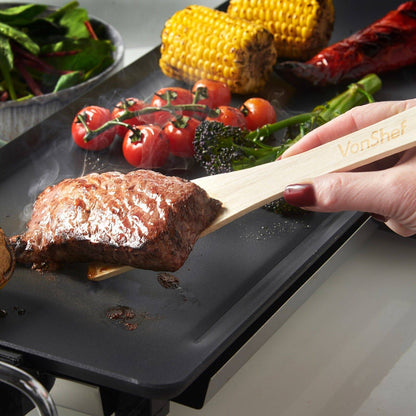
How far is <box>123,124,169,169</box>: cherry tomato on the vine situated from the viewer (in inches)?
107

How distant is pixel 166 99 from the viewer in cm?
301

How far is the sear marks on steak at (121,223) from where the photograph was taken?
2006mm

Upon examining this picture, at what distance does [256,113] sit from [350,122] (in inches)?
29.4

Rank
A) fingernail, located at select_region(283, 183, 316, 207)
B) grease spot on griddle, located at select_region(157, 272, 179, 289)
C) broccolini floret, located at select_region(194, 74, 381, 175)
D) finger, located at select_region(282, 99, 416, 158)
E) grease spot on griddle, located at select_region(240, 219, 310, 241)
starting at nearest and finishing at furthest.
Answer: fingernail, located at select_region(283, 183, 316, 207)
grease spot on griddle, located at select_region(157, 272, 179, 289)
finger, located at select_region(282, 99, 416, 158)
grease spot on griddle, located at select_region(240, 219, 310, 241)
broccolini floret, located at select_region(194, 74, 381, 175)

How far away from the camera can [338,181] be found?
6.25 ft

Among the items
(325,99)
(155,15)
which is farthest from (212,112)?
(155,15)

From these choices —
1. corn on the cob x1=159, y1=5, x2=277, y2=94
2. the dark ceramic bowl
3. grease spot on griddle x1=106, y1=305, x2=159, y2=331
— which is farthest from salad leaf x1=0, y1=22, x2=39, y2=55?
grease spot on griddle x1=106, y1=305, x2=159, y2=331

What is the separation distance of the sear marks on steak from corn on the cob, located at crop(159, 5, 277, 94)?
1164 mm

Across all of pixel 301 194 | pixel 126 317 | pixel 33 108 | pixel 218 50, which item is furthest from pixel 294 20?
pixel 126 317

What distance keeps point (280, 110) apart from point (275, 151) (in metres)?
0.59

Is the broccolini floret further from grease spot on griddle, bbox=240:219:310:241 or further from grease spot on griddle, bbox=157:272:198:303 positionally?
grease spot on griddle, bbox=157:272:198:303

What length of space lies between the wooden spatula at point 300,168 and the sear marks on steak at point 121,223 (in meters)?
0.05

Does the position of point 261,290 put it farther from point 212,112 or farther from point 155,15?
point 155,15

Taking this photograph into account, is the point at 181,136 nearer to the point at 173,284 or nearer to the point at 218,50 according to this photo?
the point at 218,50
